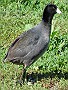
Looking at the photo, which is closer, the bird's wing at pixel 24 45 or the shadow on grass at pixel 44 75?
the bird's wing at pixel 24 45

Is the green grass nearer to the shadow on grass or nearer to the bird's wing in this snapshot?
the shadow on grass

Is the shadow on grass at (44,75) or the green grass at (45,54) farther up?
the green grass at (45,54)

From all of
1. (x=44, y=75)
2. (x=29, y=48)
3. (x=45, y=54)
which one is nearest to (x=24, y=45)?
(x=29, y=48)

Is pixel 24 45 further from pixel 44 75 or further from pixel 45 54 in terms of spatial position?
pixel 45 54

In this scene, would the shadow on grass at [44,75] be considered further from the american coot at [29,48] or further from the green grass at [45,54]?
the american coot at [29,48]

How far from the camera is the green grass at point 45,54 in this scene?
26.8 ft

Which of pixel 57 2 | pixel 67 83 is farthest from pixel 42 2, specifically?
pixel 67 83

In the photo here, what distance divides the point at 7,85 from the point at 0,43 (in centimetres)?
236

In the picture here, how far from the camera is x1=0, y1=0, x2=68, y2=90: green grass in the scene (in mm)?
8164

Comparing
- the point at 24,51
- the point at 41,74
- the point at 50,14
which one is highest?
the point at 50,14

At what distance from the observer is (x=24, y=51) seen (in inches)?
322

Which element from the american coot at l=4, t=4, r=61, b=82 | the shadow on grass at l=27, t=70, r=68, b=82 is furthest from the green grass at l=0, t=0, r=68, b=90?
the american coot at l=4, t=4, r=61, b=82

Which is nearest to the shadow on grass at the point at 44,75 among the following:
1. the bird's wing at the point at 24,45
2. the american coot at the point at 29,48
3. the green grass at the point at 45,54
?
the green grass at the point at 45,54

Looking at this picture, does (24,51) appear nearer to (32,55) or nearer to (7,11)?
(32,55)
